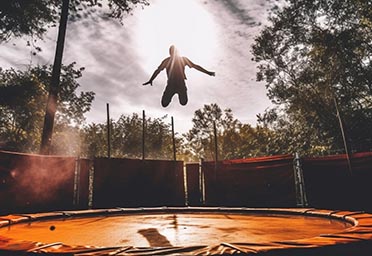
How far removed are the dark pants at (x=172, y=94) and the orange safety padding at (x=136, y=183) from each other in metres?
3.94

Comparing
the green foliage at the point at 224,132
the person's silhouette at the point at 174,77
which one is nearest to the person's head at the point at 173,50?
the person's silhouette at the point at 174,77

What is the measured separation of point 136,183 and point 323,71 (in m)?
11.6

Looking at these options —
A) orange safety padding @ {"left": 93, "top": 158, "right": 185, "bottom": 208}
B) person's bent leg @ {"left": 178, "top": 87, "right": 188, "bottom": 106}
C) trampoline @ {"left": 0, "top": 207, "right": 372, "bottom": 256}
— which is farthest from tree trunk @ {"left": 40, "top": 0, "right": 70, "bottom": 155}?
person's bent leg @ {"left": 178, "top": 87, "right": 188, "bottom": 106}

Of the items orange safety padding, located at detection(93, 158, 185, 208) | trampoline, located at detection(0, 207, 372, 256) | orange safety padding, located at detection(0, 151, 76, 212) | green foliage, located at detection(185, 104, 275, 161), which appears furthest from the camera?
green foliage, located at detection(185, 104, 275, 161)

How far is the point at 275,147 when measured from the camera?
18.5 meters

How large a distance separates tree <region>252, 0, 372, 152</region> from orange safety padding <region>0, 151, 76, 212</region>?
1221 centimetres

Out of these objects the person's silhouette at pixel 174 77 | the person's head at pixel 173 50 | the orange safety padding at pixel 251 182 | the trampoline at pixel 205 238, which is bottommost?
the trampoline at pixel 205 238

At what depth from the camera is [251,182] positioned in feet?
25.8

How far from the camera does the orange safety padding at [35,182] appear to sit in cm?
600

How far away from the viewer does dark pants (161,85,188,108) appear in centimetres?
480

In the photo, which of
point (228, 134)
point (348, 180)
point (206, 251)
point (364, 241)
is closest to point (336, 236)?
point (364, 241)

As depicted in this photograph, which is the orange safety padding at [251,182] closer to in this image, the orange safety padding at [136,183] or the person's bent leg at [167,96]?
the orange safety padding at [136,183]

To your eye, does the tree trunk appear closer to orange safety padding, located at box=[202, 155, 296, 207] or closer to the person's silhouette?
orange safety padding, located at box=[202, 155, 296, 207]

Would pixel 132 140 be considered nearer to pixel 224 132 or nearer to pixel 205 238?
pixel 224 132
